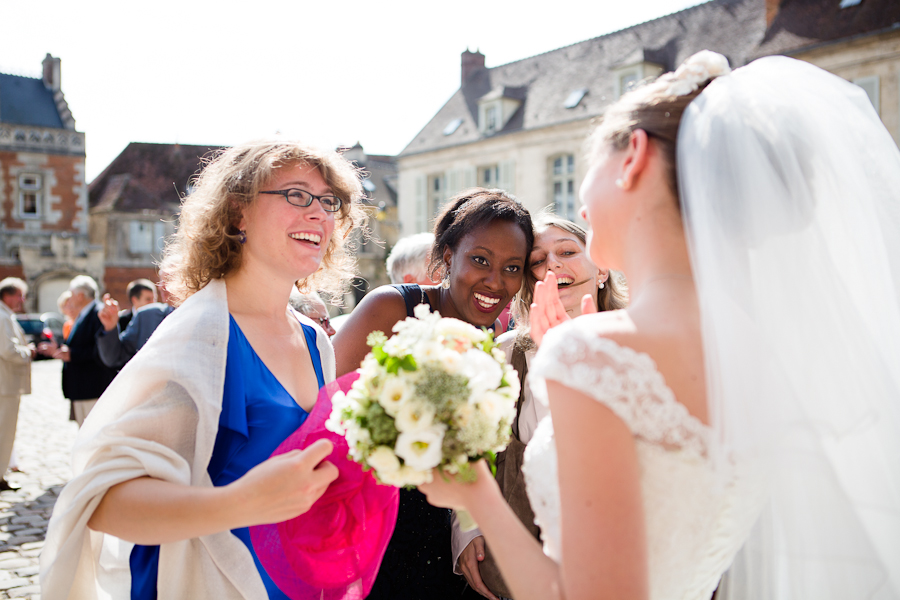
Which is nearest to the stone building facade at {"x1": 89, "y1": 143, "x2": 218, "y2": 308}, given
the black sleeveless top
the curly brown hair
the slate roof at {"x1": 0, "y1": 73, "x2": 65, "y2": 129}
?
the slate roof at {"x1": 0, "y1": 73, "x2": 65, "y2": 129}

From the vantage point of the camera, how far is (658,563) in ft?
5.03

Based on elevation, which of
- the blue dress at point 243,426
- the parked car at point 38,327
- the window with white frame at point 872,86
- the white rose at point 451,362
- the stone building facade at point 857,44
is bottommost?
the parked car at point 38,327

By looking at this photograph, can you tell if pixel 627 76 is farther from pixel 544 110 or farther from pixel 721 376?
pixel 721 376

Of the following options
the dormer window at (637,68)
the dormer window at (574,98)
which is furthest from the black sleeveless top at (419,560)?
the dormer window at (574,98)

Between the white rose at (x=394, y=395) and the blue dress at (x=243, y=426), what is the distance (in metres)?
0.68

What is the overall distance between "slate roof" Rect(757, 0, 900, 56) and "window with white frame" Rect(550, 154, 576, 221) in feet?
21.7

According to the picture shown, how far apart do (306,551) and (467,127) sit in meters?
25.7

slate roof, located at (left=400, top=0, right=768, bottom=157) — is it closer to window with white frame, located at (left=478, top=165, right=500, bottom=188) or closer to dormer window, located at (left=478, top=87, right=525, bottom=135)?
dormer window, located at (left=478, top=87, right=525, bottom=135)

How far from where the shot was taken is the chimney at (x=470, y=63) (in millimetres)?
29078

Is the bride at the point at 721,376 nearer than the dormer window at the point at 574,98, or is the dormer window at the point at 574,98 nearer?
the bride at the point at 721,376

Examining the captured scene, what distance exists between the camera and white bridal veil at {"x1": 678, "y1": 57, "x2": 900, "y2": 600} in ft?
5.06

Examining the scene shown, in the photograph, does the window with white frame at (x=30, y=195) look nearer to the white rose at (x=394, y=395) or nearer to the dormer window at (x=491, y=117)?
the dormer window at (x=491, y=117)

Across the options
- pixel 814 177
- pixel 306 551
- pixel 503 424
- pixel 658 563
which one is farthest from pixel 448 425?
pixel 814 177

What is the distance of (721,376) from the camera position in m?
1.47
